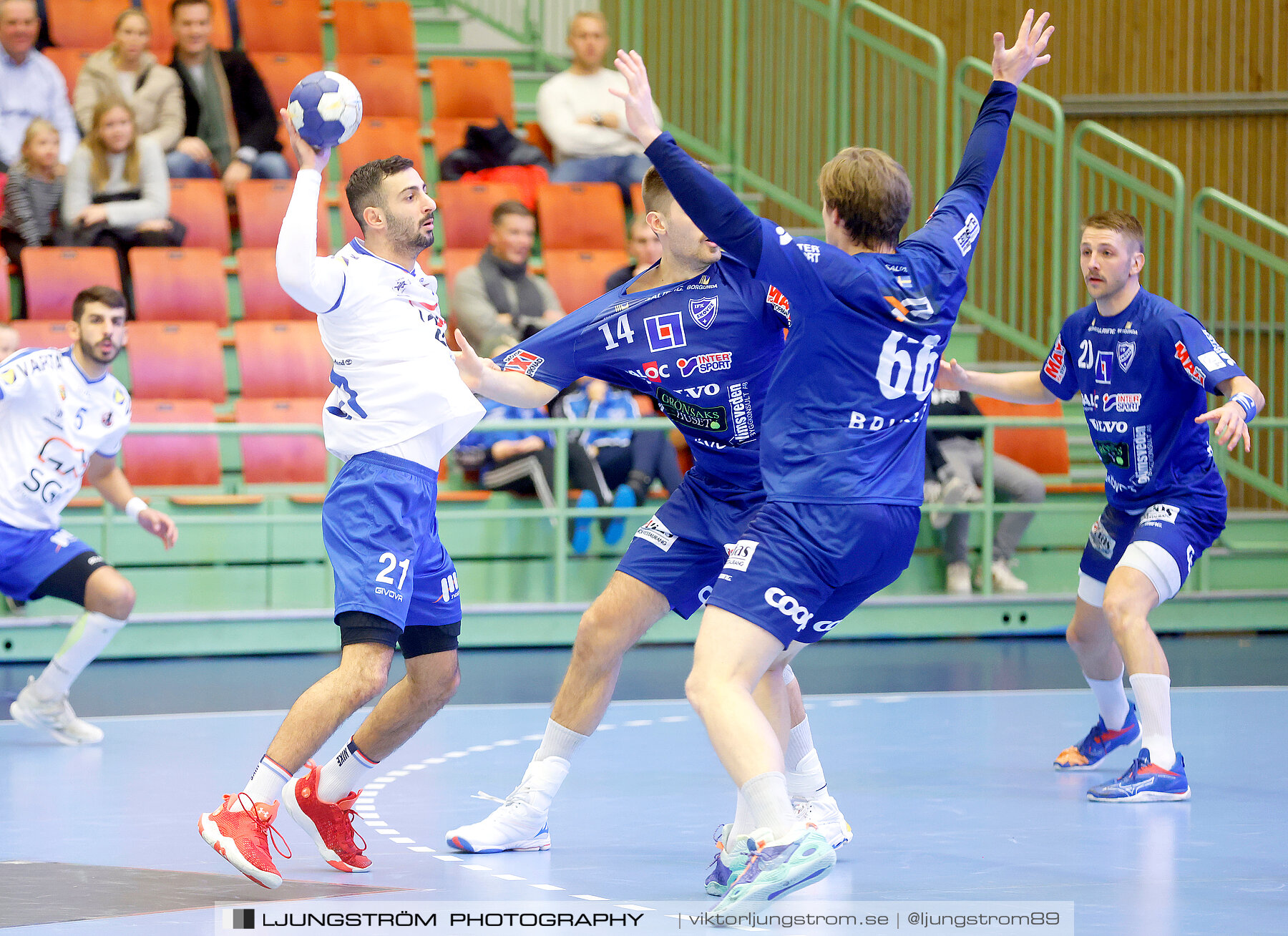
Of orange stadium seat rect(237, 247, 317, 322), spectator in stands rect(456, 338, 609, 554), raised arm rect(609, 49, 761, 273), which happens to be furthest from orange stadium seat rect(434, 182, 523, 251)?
raised arm rect(609, 49, 761, 273)

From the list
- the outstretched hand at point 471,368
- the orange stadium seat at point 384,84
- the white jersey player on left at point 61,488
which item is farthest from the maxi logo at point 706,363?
the orange stadium seat at point 384,84

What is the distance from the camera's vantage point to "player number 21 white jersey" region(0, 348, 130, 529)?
6.34m

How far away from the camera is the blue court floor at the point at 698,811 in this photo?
13.2 feet

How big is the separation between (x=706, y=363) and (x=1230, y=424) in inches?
65.7

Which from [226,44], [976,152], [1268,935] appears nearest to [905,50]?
[226,44]

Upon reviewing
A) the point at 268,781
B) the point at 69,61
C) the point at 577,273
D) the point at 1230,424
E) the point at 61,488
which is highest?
the point at 69,61

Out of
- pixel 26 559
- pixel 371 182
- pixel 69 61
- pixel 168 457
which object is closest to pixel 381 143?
pixel 69 61

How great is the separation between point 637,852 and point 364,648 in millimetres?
1025

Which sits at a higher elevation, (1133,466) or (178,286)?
(178,286)

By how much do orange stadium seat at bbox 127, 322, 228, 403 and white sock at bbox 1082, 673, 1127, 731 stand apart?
5564 millimetres

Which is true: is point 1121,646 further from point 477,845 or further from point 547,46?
point 547,46

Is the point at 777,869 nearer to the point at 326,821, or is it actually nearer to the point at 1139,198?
the point at 326,821

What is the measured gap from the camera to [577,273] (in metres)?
10.5

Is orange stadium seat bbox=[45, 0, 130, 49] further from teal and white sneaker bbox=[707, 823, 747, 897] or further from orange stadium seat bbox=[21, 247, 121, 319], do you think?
teal and white sneaker bbox=[707, 823, 747, 897]
